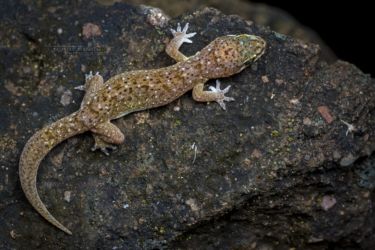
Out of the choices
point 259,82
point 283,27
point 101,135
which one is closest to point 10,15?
point 101,135

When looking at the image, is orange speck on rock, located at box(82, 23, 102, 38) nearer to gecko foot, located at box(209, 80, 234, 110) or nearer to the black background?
gecko foot, located at box(209, 80, 234, 110)

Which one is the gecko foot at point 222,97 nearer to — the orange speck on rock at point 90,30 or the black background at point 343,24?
the orange speck on rock at point 90,30

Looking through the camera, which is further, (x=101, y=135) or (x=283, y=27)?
Answer: (x=283, y=27)

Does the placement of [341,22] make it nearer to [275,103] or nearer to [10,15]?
[275,103]

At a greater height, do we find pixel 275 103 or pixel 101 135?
pixel 275 103

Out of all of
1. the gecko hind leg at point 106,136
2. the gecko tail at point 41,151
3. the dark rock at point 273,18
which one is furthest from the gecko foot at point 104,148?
the dark rock at point 273,18

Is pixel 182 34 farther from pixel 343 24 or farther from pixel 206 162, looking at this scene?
pixel 343 24

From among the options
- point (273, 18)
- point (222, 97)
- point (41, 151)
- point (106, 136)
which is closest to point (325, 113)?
point (222, 97)
